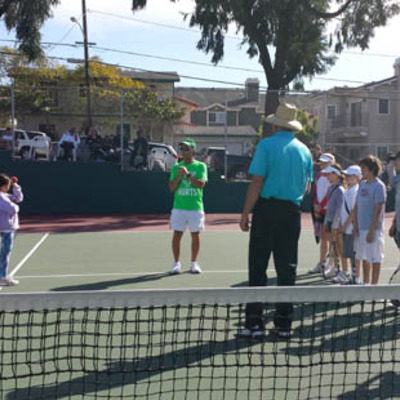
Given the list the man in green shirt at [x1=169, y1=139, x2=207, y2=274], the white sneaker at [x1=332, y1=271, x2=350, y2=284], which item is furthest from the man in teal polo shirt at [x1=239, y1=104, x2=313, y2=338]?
the man in green shirt at [x1=169, y1=139, x2=207, y2=274]

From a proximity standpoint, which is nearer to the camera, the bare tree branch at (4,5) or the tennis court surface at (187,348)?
the tennis court surface at (187,348)

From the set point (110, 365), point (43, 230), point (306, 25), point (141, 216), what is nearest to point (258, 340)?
point (110, 365)

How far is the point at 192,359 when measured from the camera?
4.75m

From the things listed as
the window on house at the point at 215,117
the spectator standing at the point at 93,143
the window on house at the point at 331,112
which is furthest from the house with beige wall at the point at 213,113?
the spectator standing at the point at 93,143

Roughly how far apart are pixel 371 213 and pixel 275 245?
1723 millimetres

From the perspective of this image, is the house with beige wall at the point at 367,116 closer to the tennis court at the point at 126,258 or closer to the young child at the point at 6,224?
the tennis court at the point at 126,258

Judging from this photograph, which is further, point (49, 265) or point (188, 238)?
point (188, 238)

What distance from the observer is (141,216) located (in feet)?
61.4

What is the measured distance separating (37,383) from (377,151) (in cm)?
2251

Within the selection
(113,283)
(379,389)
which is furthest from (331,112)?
(379,389)

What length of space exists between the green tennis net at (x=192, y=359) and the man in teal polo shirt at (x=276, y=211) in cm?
24

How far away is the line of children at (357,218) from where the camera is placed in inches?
257

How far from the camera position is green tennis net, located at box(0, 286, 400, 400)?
3.48 m

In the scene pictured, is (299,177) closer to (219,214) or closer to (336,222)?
(336,222)
